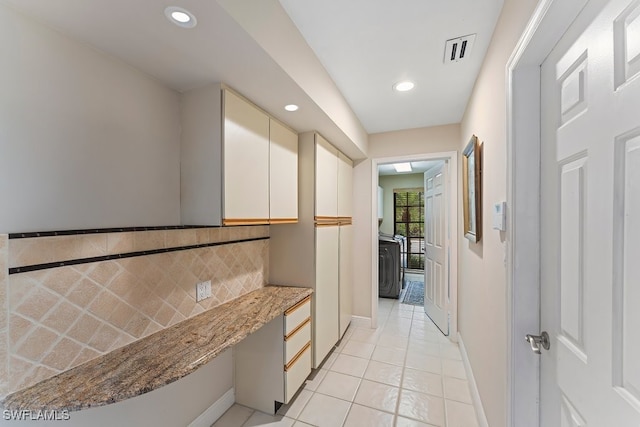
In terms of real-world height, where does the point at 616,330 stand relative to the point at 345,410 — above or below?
above

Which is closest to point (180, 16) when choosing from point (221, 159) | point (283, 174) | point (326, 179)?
point (221, 159)

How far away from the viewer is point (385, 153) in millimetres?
3256

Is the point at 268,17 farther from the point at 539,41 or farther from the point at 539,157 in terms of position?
the point at 539,157

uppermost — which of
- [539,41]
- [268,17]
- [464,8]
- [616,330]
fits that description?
[464,8]

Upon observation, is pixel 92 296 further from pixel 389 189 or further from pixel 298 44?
pixel 389 189

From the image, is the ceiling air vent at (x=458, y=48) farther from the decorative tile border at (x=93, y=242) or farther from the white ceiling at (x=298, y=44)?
the decorative tile border at (x=93, y=242)

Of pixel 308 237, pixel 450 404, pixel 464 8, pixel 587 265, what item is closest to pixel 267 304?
pixel 308 237

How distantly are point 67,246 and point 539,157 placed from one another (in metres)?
1.98

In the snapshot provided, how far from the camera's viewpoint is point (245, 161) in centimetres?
164

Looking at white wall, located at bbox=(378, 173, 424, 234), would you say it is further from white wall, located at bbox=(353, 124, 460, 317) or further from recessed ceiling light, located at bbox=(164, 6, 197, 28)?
recessed ceiling light, located at bbox=(164, 6, 197, 28)

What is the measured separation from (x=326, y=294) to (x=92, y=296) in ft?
5.72

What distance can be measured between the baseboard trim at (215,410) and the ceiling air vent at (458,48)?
279 cm

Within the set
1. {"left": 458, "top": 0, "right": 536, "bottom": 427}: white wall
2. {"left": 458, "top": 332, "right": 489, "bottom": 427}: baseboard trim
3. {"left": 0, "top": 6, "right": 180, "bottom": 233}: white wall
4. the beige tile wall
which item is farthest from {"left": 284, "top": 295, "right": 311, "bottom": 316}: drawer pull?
{"left": 458, "top": 332, "right": 489, "bottom": 427}: baseboard trim

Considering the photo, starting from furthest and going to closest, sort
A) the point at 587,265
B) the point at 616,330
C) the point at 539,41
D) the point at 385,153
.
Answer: the point at 385,153
the point at 539,41
the point at 587,265
the point at 616,330
